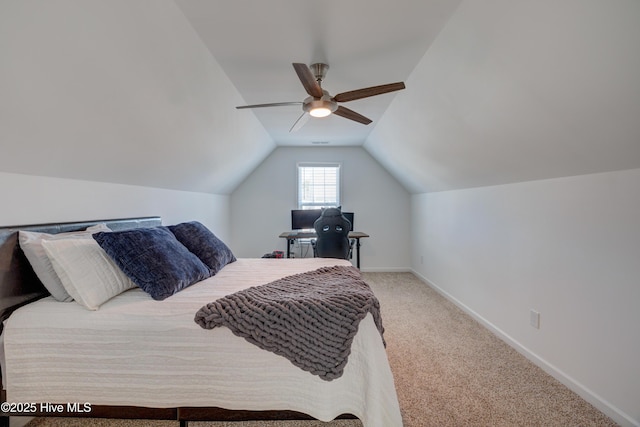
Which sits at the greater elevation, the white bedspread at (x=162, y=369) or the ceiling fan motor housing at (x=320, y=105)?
the ceiling fan motor housing at (x=320, y=105)

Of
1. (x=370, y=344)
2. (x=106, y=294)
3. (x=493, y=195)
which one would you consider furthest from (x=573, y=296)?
(x=106, y=294)

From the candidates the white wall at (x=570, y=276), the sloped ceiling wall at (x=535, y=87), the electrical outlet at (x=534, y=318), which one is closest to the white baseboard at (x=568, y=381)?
the white wall at (x=570, y=276)

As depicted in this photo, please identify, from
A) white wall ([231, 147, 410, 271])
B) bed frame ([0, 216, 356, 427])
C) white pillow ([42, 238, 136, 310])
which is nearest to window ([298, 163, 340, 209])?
white wall ([231, 147, 410, 271])

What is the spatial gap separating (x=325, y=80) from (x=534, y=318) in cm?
264

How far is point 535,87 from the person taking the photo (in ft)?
5.26

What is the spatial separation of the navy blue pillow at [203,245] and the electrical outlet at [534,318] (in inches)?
99.6

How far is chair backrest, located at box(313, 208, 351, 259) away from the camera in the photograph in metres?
3.51

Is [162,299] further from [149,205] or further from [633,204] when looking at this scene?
[633,204]

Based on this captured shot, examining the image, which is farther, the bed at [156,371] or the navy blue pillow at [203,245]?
the navy blue pillow at [203,245]

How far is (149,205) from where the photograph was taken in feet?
9.57

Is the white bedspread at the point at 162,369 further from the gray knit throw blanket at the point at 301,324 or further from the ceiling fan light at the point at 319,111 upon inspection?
the ceiling fan light at the point at 319,111

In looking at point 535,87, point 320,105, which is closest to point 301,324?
point 320,105

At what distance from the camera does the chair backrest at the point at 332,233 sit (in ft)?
11.5

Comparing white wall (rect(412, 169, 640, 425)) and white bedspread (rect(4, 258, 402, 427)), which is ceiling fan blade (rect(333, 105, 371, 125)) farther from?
white bedspread (rect(4, 258, 402, 427))
